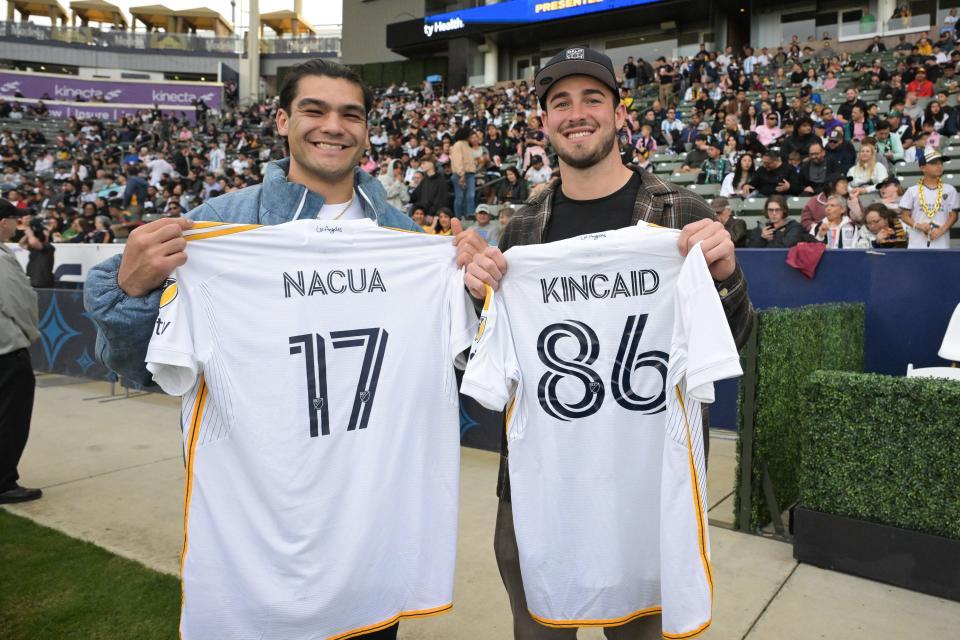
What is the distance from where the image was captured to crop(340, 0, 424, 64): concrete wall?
125ft

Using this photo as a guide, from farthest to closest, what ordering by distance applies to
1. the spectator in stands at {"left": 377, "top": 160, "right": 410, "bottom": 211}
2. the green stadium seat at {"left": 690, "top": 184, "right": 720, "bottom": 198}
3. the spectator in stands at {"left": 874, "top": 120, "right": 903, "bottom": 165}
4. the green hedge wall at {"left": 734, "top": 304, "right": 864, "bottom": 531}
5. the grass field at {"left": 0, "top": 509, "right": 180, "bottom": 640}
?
the spectator in stands at {"left": 377, "top": 160, "right": 410, "bottom": 211}
the green stadium seat at {"left": 690, "top": 184, "right": 720, "bottom": 198}
the spectator in stands at {"left": 874, "top": 120, "right": 903, "bottom": 165}
the green hedge wall at {"left": 734, "top": 304, "right": 864, "bottom": 531}
the grass field at {"left": 0, "top": 509, "right": 180, "bottom": 640}

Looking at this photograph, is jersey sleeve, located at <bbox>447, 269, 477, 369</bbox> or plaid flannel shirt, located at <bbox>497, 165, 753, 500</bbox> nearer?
plaid flannel shirt, located at <bbox>497, 165, 753, 500</bbox>

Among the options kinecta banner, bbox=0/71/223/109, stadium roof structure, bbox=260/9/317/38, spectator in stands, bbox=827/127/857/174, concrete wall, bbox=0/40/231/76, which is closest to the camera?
spectator in stands, bbox=827/127/857/174

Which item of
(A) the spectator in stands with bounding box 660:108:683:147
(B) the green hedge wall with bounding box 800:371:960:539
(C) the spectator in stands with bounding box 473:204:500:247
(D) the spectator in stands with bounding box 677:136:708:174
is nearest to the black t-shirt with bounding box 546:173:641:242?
(B) the green hedge wall with bounding box 800:371:960:539

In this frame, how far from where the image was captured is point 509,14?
2995cm

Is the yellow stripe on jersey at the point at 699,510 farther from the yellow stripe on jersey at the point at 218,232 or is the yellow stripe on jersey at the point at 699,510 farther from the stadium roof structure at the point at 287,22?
the stadium roof structure at the point at 287,22

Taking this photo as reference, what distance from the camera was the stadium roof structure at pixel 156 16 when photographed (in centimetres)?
5319

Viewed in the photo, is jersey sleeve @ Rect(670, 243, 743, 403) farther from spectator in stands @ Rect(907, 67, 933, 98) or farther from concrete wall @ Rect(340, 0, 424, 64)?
concrete wall @ Rect(340, 0, 424, 64)

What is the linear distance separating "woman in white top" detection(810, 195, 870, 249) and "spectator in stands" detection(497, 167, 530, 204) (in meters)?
5.45

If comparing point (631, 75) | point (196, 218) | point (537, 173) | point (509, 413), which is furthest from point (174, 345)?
point (631, 75)

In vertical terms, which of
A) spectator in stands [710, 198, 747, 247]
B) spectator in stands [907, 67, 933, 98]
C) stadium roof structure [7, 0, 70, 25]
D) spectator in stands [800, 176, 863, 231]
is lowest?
spectator in stands [710, 198, 747, 247]

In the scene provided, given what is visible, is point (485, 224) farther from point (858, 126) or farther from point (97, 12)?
point (97, 12)

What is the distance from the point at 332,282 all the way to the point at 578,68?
1.03 metres

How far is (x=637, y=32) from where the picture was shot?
93.0 ft
